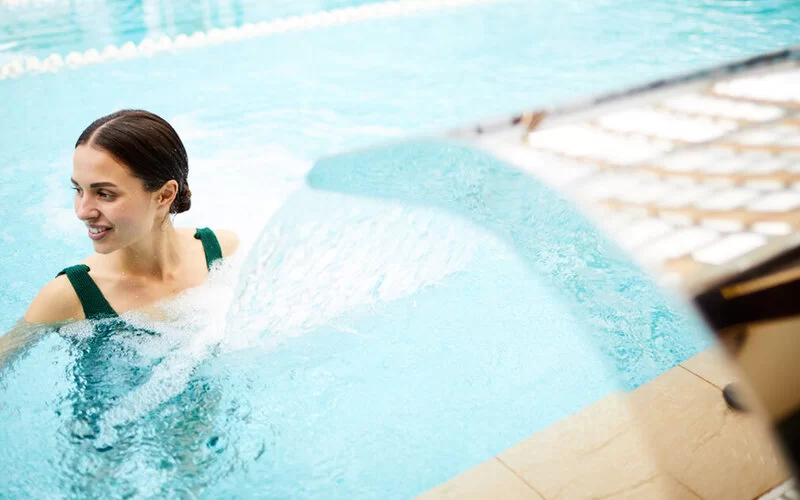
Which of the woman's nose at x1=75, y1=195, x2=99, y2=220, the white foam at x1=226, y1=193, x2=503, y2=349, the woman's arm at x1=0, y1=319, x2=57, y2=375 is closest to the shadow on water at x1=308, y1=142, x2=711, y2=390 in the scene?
the white foam at x1=226, y1=193, x2=503, y2=349

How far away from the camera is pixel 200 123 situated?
5.86 m

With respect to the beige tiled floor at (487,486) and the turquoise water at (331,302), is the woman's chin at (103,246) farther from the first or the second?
the beige tiled floor at (487,486)

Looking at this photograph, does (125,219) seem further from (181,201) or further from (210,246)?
(210,246)

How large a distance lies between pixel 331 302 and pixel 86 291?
1.37 meters

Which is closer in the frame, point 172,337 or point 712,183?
point 712,183

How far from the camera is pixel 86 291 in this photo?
7.28 feet

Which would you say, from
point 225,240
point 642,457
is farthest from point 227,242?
point 642,457

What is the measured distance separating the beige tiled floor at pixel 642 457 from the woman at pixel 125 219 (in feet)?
4.47

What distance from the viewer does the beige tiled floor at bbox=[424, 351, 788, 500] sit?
1.94 meters

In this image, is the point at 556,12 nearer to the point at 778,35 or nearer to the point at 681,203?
the point at 778,35

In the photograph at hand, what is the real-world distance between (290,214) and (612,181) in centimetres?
300

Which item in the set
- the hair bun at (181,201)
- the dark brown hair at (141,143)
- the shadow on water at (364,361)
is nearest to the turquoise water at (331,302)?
the shadow on water at (364,361)

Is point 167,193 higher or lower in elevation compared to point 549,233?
higher

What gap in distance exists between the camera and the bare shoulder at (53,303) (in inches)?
85.3
